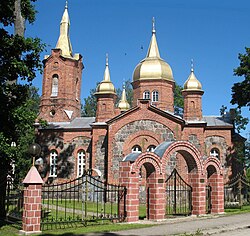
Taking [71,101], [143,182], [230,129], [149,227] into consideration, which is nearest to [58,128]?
[71,101]

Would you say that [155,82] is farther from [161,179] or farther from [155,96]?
[161,179]

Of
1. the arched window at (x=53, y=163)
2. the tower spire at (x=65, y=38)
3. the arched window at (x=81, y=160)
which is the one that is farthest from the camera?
the tower spire at (x=65, y=38)

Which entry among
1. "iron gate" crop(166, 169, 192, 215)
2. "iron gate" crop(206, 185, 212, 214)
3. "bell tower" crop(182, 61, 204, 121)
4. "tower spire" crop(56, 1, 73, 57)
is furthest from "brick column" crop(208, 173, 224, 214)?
"tower spire" crop(56, 1, 73, 57)

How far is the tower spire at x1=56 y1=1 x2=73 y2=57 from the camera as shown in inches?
1233

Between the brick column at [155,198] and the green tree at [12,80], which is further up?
the green tree at [12,80]

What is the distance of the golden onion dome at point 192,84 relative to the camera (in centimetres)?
2652

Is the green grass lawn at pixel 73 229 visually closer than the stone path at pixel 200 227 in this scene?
Yes

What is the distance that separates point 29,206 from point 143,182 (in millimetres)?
13557

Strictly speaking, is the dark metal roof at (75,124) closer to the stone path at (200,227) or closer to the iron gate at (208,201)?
the iron gate at (208,201)

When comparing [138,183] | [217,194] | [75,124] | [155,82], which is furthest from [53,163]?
[138,183]

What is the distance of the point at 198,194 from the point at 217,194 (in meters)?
1.35

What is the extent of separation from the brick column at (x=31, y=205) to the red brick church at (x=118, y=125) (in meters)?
8.00

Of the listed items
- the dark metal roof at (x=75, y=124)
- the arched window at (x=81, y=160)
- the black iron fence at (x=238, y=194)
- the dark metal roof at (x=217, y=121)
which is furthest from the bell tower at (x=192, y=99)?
the arched window at (x=81, y=160)

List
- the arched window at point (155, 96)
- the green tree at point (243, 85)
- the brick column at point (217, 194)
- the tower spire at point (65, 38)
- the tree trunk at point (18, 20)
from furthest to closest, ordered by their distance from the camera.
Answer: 1. the tower spire at point (65, 38)
2. the arched window at point (155, 96)
3. the green tree at point (243, 85)
4. the brick column at point (217, 194)
5. the tree trunk at point (18, 20)
